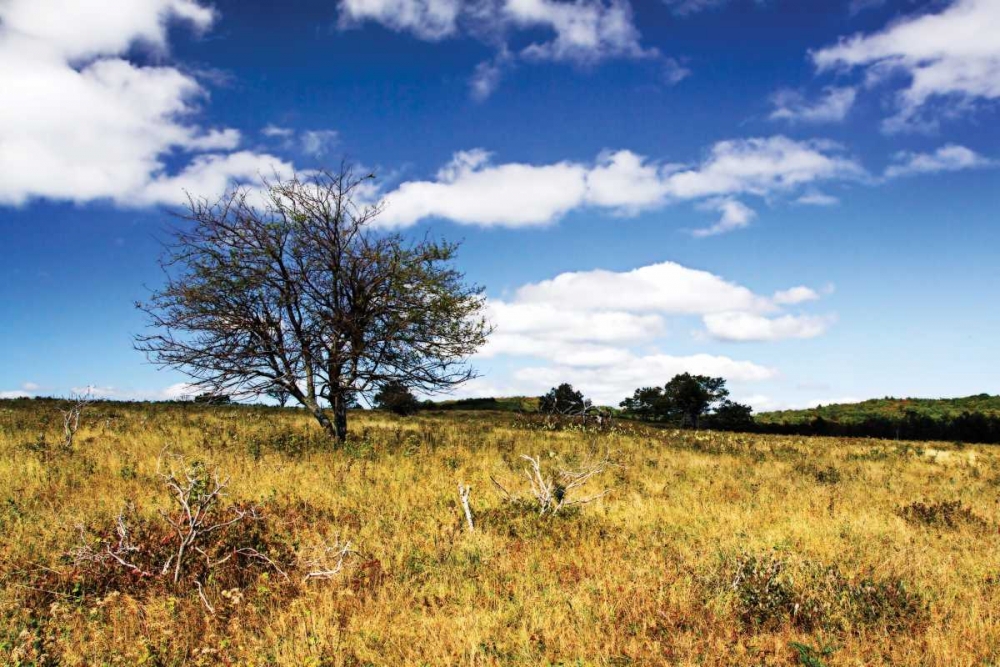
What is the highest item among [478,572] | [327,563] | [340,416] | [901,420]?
[340,416]

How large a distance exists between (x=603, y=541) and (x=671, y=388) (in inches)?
1408

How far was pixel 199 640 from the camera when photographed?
5316mm

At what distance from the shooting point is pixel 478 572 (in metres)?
6.71

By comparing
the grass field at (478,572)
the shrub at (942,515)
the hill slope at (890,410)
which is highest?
the hill slope at (890,410)

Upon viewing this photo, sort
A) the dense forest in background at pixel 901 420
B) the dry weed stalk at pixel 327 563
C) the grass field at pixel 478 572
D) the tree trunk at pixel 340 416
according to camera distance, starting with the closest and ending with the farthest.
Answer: the grass field at pixel 478 572 < the dry weed stalk at pixel 327 563 < the tree trunk at pixel 340 416 < the dense forest in background at pixel 901 420

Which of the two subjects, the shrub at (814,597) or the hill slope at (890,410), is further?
the hill slope at (890,410)

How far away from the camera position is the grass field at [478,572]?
511cm

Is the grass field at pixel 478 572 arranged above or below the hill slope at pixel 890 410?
below

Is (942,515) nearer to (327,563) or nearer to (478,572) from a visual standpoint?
(478,572)

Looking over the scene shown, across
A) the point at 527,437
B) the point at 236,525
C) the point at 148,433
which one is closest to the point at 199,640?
the point at 236,525

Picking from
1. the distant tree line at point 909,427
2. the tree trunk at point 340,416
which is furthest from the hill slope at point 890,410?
the tree trunk at point 340,416

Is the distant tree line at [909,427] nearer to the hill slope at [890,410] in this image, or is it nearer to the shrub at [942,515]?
the hill slope at [890,410]

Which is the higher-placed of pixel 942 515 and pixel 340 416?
pixel 340 416

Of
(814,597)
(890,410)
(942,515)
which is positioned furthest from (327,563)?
(890,410)
